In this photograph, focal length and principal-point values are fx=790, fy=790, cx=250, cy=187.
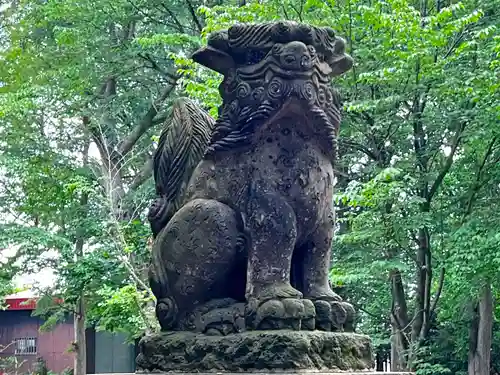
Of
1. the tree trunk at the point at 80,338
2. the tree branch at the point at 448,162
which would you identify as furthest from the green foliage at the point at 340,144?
Result: the tree trunk at the point at 80,338

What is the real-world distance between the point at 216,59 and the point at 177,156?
1.85ft

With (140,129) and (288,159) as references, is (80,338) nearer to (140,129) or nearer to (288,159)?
(140,129)

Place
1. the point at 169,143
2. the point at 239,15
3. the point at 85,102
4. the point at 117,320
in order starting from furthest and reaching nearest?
the point at 85,102 → the point at 117,320 → the point at 239,15 → the point at 169,143


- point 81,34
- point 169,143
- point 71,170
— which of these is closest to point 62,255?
point 71,170

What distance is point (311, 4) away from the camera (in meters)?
10.6

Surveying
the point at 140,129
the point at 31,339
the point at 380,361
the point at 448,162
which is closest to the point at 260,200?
the point at 448,162

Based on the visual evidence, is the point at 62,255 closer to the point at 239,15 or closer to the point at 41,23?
the point at 41,23

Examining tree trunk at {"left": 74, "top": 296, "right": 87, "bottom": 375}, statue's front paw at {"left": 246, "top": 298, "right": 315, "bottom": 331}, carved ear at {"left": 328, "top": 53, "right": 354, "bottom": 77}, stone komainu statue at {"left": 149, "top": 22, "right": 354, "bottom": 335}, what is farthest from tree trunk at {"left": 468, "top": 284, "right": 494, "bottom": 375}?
statue's front paw at {"left": 246, "top": 298, "right": 315, "bottom": 331}

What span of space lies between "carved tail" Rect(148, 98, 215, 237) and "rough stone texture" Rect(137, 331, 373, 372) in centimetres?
70

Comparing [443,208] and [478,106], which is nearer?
[478,106]

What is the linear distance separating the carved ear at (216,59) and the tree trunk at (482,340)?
10728 mm

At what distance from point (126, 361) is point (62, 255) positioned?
270 inches

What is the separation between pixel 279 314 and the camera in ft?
11.9

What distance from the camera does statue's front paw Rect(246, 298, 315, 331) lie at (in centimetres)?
364
